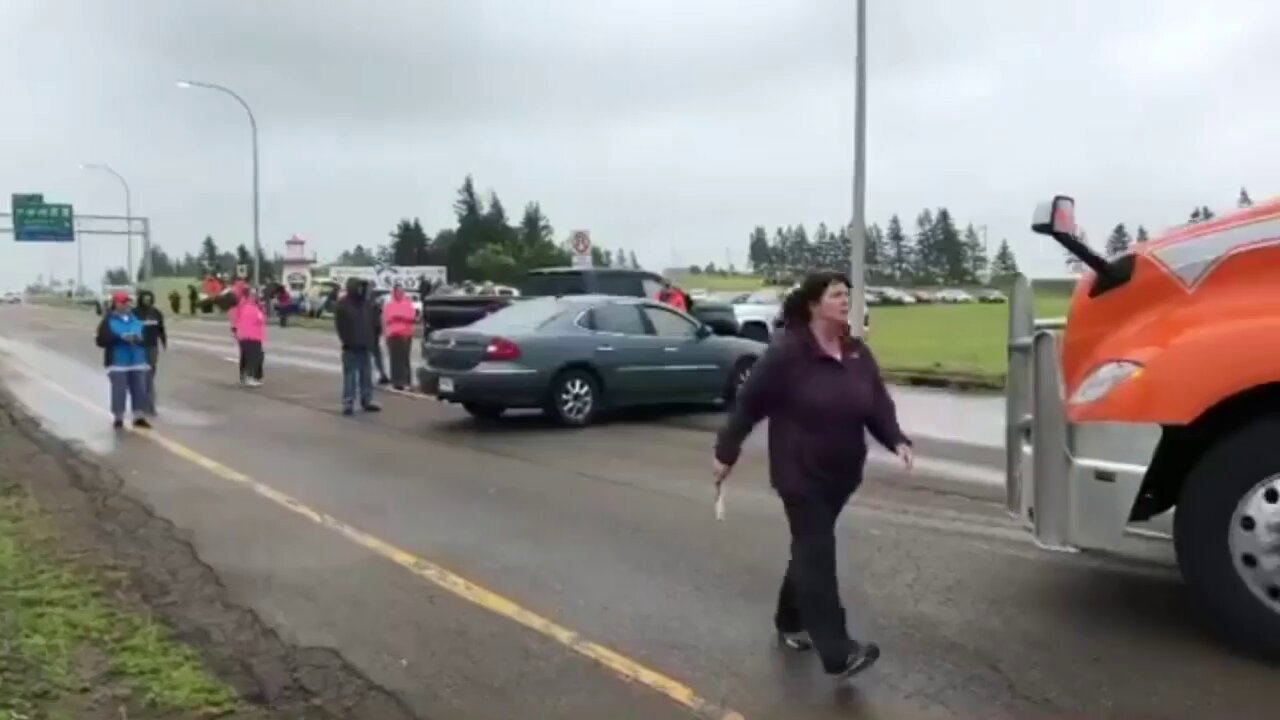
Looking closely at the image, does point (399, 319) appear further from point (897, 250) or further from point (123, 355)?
point (897, 250)

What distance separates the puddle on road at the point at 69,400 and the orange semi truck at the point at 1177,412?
386 inches

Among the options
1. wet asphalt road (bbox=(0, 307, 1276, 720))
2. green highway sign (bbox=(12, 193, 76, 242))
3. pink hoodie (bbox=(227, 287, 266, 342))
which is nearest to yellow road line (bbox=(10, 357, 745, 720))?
wet asphalt road (bbox=(0, 307, 1276, 720))

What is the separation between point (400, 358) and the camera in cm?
2022

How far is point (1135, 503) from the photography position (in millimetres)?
5750

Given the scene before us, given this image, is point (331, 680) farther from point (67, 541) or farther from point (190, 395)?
point (190, 395)

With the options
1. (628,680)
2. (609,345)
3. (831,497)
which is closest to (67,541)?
(628,680)

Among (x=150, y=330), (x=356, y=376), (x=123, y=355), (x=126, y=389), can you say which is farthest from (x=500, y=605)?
(x=150, y=330)

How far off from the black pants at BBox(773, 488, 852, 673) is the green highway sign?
73.5 metres

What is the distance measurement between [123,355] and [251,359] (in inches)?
257

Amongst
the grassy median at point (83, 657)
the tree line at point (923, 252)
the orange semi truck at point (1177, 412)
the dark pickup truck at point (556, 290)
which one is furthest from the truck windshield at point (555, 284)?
the tree line at point (923, 252)

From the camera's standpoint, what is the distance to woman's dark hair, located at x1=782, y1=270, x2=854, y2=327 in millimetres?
5426

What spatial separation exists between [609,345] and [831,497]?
1001cm

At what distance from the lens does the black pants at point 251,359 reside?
2130 cm

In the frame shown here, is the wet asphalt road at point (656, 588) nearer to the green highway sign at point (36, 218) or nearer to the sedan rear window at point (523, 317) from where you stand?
the sedan rear window at point (523, 317)
